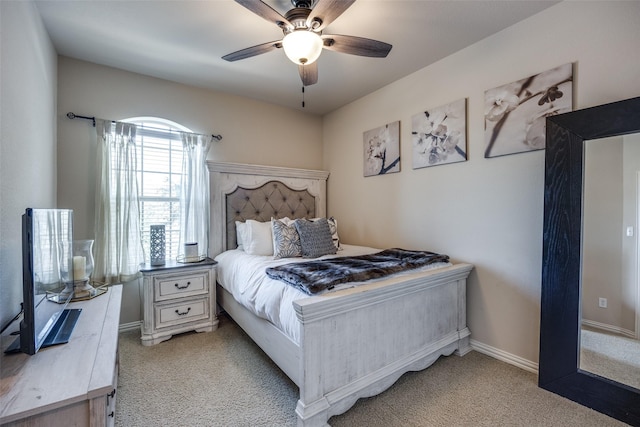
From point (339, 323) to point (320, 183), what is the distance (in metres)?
2.60

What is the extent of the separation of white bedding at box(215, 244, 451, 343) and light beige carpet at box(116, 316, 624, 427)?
46cm

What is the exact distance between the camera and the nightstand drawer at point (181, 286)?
2508mm

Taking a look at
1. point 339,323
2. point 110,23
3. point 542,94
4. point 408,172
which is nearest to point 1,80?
point 110,23

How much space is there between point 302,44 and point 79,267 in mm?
2026

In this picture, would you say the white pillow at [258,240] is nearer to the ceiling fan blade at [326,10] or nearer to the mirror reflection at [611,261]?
the ceiling fan blade at [326,10]

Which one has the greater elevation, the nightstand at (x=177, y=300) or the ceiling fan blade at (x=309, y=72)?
the ceiling fan blade at (x=309, y=72)

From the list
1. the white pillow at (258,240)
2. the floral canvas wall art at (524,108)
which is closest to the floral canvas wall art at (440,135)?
the floral canvas wall art at (524,108)

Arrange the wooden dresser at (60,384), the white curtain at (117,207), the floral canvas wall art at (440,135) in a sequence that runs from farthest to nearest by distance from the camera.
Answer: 1. the white curtain at (117,207)
2. the floral canvas wall art at (440,135)
3. the wooden dresser at (60,384)

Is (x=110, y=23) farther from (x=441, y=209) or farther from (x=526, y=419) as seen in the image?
(x=526, y=419)

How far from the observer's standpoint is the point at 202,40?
2.29 meters

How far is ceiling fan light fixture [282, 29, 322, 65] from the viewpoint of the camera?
1635 millimetres

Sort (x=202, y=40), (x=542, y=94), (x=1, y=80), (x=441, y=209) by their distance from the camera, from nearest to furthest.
Answer: (x=1, y=80)
(x=542, y=94)
(x=202, y=40)
(x=441, y=209)

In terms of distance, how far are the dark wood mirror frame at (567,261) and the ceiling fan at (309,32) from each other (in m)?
1.30

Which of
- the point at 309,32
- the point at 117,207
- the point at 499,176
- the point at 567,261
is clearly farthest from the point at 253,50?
the point at 567,261
